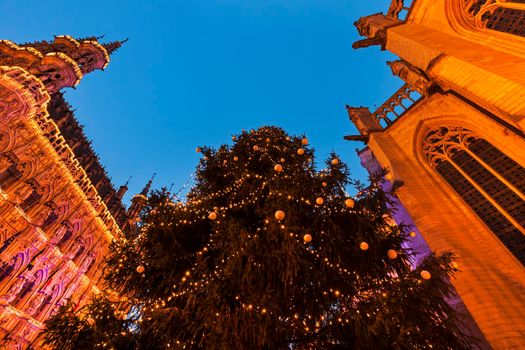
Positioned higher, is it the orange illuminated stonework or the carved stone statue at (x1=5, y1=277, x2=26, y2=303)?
the orange illuminated stonework

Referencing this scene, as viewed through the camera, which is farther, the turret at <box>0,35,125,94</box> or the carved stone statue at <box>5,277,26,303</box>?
the turret at <box>0,35,125,94</box>

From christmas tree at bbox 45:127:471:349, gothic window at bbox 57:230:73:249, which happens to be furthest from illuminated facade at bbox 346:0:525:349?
gothic window at bbox 57:230:73:249

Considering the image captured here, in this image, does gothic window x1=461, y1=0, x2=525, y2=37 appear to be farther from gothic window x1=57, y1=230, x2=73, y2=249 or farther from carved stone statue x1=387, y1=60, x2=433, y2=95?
gothic window x1=57, y1=230, x2=73, y2=249

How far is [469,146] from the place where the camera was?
887cm

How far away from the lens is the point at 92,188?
1838 centimetres

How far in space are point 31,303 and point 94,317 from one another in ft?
44.7

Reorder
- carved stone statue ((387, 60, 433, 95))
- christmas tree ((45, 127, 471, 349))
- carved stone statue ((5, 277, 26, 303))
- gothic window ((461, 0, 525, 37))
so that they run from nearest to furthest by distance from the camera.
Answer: christmas tree ((45, 127, 471, 349)) → gothic window ((461, 0, 525, 37)) → carved stone statue ((387, 60, 433, 95)) → carved stone statue ((5, 277, 26, 303))

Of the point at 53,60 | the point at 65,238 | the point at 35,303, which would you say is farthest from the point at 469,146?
the point at 53,60

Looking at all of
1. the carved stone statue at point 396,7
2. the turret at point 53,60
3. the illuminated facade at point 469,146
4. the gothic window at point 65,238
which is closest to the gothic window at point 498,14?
the illuminated facade at point 469,146

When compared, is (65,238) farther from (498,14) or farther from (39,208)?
(498,14)

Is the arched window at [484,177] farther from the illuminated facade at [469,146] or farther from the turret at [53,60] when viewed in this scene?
the turret at [53,60]

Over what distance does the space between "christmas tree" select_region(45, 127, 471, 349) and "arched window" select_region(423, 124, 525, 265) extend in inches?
141

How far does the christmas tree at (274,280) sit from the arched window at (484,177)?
11.8 feet

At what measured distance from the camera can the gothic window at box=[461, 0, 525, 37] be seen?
24.9 feet
